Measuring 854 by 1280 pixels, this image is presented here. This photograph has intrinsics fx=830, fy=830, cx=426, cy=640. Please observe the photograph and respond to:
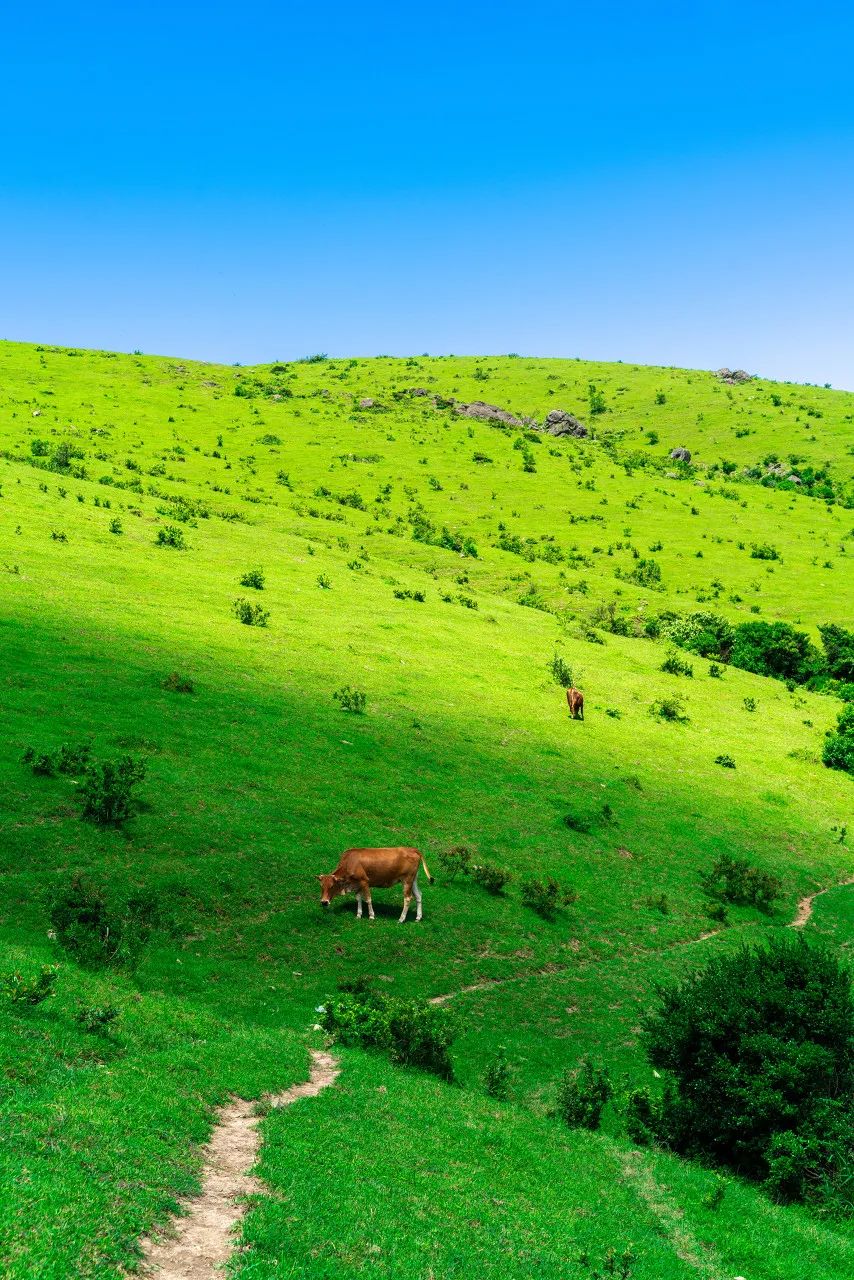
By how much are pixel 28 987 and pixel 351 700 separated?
25.4m

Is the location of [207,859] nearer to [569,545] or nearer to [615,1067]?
[615,1067]

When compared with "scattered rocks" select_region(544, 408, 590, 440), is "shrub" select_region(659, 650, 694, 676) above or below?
below

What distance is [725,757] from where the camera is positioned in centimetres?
4469

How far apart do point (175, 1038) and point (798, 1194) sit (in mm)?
10982

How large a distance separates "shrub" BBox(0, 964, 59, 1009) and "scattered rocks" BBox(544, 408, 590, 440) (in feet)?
394

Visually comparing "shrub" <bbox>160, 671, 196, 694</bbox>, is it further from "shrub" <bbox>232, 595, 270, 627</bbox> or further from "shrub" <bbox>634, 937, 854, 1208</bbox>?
"shrub" <bbox>634, 937, 854, 1208</bbox>


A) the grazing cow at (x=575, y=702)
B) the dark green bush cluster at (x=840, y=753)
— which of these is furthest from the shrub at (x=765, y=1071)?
the dark green bush cluster at (x=840, y=753)

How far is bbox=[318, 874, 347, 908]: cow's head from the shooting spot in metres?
22.3

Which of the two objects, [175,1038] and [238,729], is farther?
[238,729]

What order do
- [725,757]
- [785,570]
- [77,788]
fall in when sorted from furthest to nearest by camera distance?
1. [785,570]
2. [725,757]
3. [77,788]

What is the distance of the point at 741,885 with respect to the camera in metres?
30.8

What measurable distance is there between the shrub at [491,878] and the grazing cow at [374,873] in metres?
3.55

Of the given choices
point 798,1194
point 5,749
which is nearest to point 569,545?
point 5,749

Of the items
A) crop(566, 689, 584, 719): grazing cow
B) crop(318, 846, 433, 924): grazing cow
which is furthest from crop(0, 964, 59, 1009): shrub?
crop(566, 689, 584, 719): grazing cow
